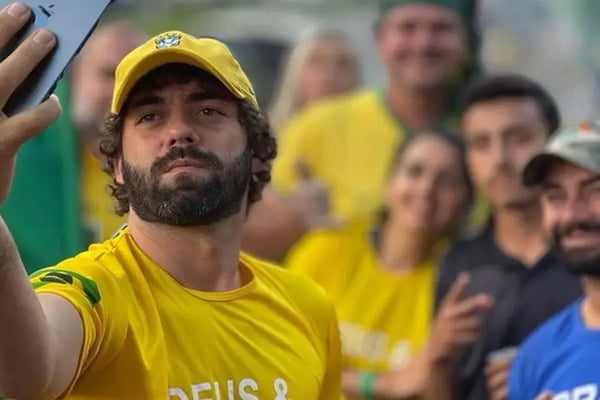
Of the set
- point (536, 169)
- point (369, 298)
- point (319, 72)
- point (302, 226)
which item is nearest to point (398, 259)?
point (369, 298)

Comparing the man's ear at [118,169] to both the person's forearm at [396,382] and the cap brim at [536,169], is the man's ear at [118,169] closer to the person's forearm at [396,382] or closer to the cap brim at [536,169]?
the cap brim at [536,169]

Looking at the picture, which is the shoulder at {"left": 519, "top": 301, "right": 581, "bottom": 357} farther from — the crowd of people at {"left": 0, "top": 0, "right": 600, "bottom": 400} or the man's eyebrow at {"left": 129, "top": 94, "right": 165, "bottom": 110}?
the man's eyebrow at {"left": 129, "top": 94, "right": 165, "bottom": 110}

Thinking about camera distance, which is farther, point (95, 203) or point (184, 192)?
point (95, 203)

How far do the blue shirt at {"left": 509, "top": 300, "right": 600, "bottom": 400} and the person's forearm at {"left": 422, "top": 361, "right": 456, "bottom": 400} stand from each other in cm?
39

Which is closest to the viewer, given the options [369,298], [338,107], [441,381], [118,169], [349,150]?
[118,169]

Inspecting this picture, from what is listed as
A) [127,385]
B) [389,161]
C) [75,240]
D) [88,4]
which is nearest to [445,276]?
[389,161]

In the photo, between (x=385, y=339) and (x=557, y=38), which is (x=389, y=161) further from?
(x=557, y=38)

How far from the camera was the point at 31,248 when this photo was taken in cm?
612

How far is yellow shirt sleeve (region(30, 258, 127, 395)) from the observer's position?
3.12 meters

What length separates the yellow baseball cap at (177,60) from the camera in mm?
3514

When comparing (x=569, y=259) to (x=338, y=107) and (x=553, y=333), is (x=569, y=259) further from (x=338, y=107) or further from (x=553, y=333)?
(x=338, y=107)

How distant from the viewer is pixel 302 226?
6.49 metres

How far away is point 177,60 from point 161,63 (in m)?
0.04

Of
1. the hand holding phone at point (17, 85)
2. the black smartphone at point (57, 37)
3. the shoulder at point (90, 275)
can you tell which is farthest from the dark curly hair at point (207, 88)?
the hand holding phone at point (17, 85)
